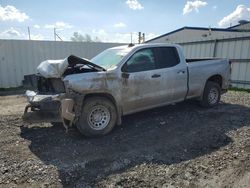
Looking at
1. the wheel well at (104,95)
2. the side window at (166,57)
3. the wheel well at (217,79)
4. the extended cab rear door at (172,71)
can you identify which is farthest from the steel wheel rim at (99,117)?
the wheel well at (217,79)

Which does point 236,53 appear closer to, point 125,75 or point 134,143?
point 125,75

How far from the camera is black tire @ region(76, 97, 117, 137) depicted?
197 inches

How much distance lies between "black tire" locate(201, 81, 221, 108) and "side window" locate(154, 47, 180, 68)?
1417 millimetres

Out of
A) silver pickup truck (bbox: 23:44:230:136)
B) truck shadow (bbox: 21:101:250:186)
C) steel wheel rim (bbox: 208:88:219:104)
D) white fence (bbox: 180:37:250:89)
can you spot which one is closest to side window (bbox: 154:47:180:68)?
silver pickup truck (bbox: 23:44:230:136)

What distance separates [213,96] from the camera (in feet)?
24.2

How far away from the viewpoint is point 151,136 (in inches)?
206

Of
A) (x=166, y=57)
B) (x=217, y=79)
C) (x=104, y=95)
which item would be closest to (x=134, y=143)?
(x=104, y=95)

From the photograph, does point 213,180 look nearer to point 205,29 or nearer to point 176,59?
point 176,59

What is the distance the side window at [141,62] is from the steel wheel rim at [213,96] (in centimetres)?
238

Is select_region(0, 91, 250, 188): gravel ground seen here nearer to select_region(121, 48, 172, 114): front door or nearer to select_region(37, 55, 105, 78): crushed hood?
select_region(121, 48, 172, 114): front door

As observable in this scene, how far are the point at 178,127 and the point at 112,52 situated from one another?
242cm

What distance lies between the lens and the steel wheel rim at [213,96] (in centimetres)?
726

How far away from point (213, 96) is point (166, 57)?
2.17 metres

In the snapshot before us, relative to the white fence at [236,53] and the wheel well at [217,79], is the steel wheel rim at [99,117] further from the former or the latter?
the white fence at [236,53]
